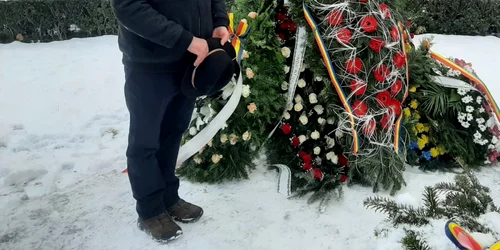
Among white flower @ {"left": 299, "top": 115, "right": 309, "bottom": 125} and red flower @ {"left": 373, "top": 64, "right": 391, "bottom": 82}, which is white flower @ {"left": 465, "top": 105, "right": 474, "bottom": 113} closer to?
red flower @ {"left": 373, "top": 64, "right": 391, "bottom": 82}

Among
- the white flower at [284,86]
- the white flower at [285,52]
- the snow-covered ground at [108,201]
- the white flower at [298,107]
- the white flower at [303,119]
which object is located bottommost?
the snow-covered ground at [108,201]

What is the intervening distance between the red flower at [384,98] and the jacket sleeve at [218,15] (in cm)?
112

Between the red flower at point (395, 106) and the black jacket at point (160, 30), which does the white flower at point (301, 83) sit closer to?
the red flower at point (395, 106)

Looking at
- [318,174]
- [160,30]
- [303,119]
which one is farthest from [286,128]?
[160,30]

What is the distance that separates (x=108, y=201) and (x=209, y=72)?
4.30ft

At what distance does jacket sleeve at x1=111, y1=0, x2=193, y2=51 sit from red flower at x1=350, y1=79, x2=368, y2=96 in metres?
1.28

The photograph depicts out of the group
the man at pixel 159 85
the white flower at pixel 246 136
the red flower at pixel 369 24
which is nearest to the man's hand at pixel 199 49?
the man at pixel 159 85

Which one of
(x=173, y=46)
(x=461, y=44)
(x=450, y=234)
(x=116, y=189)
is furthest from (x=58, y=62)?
(x=450, y=234)

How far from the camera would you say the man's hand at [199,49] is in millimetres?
2338

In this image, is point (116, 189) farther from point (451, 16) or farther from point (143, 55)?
point (451, 16)

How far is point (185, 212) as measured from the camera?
9.52 ft

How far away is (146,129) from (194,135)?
79 cm

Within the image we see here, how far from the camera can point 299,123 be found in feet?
11.1

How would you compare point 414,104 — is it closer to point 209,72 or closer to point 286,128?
point 286,128
